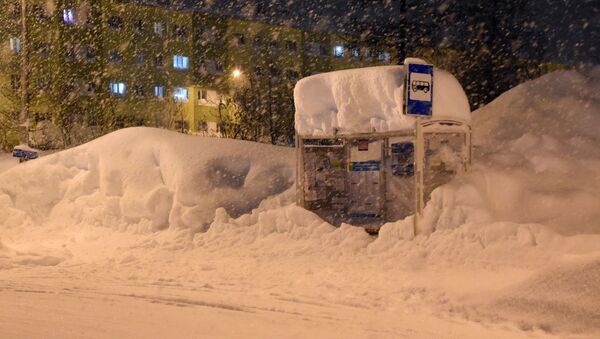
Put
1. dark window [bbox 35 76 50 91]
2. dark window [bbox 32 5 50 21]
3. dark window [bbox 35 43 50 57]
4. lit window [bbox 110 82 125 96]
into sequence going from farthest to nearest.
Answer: lit window [bbox 110 82 125 96]
dark window [bbox 35 43 50 57]
dark window [bbox 32 5 50 21]
dark window [bbox 35 76 50 91]

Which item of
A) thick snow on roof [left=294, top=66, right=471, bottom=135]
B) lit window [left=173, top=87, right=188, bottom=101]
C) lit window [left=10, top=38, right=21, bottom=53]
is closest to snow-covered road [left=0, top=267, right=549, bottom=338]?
thick snow on roof [left=294, top=66, right=471, bottom=135]

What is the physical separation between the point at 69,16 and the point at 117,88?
519 centimetres

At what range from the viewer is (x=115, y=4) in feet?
134

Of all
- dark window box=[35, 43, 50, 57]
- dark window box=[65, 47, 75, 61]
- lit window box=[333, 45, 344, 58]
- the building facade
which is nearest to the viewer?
the building facade

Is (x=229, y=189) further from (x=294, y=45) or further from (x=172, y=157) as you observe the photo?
(x=294, y=45)

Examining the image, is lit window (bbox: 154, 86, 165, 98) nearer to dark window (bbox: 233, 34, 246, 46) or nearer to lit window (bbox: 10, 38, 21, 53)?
dark window (bbox: 233, 34, 246, 46)

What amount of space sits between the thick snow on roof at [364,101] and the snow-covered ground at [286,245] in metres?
1.21

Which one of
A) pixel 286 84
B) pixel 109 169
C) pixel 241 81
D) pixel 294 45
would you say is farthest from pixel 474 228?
pixel 294 45

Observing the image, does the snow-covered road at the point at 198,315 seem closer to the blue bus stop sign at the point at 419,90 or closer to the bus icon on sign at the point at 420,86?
the blue bus stop sign at the point at 419,90

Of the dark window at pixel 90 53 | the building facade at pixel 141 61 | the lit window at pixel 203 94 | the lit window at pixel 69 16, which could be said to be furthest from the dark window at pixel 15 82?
the lit window at pixel 203 94

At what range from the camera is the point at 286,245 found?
10086 millimetres

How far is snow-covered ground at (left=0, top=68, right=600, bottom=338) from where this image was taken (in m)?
6.08

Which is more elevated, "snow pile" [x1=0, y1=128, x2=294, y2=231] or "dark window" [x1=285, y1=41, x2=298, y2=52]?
"dark window" [x1=285, y1=41, x2=298, y2=52]

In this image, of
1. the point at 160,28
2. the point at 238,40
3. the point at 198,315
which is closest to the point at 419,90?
the point at 198,315
